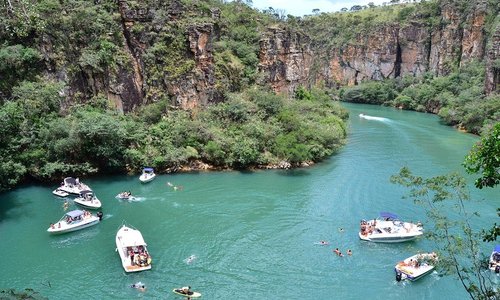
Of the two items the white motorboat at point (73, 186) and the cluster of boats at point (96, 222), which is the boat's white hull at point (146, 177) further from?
the white motorboat at point (73, 186)

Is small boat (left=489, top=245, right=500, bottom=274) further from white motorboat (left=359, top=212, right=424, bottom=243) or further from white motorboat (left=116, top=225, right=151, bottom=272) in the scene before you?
white motorboat (left=116, top=225, right=151, bottom=272)

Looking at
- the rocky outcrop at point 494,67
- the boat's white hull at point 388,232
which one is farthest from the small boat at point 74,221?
the rocky outcrop at point 494,67

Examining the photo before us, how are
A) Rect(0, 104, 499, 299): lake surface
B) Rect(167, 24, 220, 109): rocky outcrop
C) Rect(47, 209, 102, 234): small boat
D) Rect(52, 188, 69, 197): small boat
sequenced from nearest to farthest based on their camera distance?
Rect(0, 104, 499, 299): lake surface, Rect(47, 209, 102, 234): small boat, Rect(52, 188, 69, 197): small boat, Rect(167, 24, 220, 109): rocky outcrop

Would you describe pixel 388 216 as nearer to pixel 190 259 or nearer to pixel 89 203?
pixel 190 259

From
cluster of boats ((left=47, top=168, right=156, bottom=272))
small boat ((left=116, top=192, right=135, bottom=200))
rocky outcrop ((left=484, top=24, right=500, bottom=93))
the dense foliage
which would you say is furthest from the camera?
rocky outcrop ((left=484, top=24, right=500, bottom=93))

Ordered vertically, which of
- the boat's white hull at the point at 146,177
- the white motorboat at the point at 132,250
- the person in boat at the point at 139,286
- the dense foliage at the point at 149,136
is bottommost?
the person in boat at the point at 139,286

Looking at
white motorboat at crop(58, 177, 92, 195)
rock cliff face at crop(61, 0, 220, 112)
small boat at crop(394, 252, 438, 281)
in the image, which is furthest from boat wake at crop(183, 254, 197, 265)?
rock cliff face at crop(61, 0, 220, 112)

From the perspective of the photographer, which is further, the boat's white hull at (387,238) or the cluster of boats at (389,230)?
the cluster of boats at (389,230)

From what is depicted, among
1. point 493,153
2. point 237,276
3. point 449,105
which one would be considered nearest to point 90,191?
point 237,276
